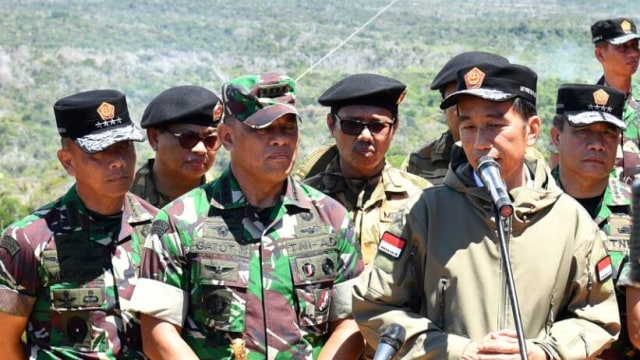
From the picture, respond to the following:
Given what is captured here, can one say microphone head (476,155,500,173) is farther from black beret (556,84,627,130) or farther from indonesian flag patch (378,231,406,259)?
black beret (556,84,627,130)

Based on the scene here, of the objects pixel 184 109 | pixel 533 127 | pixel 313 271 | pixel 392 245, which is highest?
pixel 533 127

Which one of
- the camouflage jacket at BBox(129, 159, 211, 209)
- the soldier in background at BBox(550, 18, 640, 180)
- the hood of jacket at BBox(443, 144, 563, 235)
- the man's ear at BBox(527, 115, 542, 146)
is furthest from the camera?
the soldier in background at BBox(550, 18, 640, 180)

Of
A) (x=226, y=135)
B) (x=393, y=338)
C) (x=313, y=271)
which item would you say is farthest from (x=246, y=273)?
(x=393, y=338)

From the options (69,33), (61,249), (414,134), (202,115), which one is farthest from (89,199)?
(69,33)

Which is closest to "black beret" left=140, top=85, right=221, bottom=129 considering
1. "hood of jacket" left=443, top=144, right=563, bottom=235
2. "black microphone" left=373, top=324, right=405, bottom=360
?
"hood of jacket" left=443, top=144, right=563, bottom=235

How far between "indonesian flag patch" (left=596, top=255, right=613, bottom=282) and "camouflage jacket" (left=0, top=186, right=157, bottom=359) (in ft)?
6.40

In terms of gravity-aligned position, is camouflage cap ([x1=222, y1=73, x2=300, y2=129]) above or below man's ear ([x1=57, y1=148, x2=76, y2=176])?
above

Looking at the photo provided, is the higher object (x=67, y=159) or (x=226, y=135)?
(x=226, y=135)

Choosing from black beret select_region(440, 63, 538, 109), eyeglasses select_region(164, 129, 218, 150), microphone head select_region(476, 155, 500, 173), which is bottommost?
eyeglasses select_region(164, 129, 218, 150)

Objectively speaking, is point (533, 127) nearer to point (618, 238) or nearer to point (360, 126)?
point (618, 238)

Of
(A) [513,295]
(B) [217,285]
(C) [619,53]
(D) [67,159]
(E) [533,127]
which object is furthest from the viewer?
(C) [619,53]

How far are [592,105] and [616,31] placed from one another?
104 inches

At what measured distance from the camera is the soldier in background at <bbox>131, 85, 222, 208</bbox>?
6.17 meters

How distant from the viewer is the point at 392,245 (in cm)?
389
